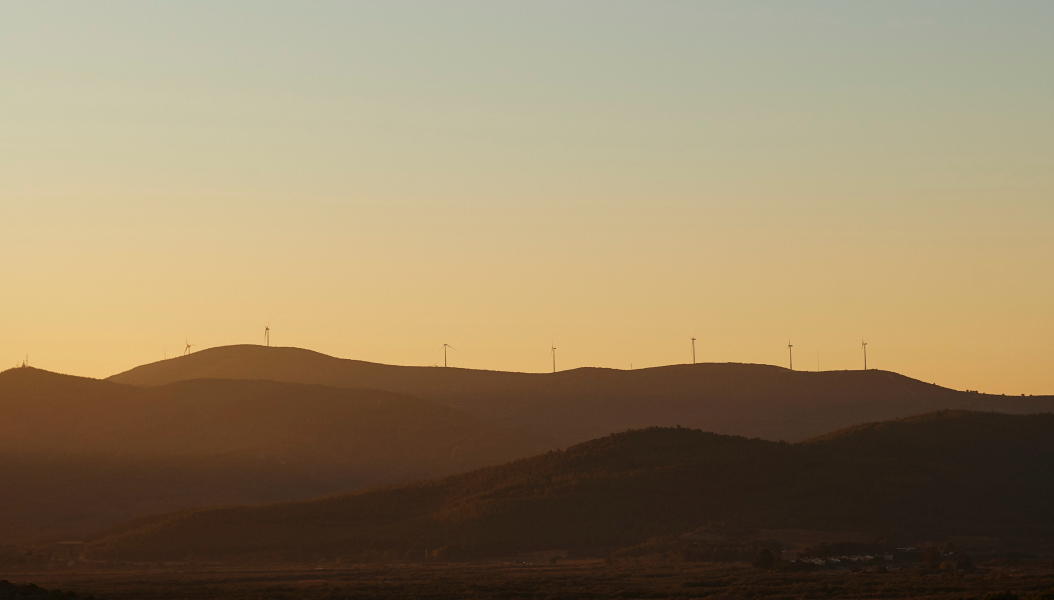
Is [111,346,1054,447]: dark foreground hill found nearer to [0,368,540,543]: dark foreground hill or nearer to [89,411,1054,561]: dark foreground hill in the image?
[0,368,540,543]: dark foreground hill

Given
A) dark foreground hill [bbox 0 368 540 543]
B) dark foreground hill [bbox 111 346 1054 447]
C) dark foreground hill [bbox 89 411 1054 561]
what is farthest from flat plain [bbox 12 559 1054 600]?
dark foreground hill [bbox 111 346 1054 447]

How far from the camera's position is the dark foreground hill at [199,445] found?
123375mm

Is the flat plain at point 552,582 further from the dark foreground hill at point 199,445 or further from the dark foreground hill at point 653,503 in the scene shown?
the dark foreground hill at point 199,445

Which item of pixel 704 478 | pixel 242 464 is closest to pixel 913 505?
pixel 704 478

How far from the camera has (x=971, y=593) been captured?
52531 mm

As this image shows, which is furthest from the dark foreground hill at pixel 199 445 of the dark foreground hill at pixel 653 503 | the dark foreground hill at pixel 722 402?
Result: the dark foreground hill at pixel 653 503

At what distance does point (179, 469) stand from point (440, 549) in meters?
56.5

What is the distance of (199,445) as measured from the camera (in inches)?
5881

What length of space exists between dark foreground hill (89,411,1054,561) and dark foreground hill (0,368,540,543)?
2218 cm

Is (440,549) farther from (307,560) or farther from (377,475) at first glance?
(377,475)

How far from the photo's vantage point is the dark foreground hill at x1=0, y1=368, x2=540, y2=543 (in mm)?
123375

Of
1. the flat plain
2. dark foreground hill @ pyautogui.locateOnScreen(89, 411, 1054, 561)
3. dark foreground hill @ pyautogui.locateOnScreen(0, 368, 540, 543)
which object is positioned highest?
dark foreground hill @ pyautogui.locateOnScreen(0, 368, 540, 543)

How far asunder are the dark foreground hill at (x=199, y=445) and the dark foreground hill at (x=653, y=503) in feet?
72.8

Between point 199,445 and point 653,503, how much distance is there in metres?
73.3
